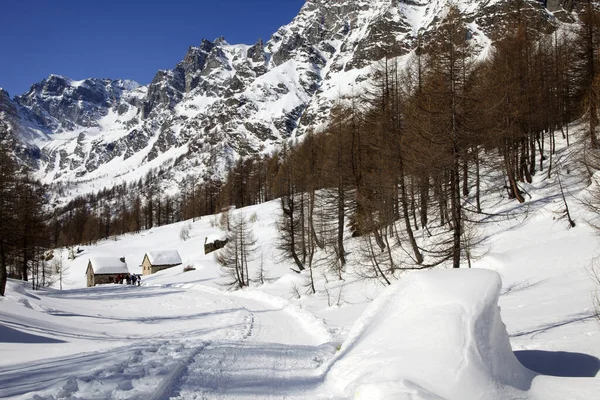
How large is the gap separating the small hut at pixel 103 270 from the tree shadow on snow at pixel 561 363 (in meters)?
66.0

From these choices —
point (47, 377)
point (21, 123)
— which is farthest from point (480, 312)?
point (21, 123)

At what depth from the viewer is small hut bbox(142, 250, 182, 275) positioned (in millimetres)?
63466

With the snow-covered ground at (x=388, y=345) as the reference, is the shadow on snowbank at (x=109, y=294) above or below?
below

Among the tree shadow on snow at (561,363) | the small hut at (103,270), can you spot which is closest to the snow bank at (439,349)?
the tree shadow on snow at (561,363)

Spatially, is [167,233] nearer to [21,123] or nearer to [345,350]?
[21,123]

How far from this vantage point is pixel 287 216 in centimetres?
3369

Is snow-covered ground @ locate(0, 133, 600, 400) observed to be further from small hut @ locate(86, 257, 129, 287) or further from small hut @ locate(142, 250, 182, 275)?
small hut @ locate(86, 257, 129, 287)

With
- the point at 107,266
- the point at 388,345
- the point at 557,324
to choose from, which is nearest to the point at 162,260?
the point at 107,266

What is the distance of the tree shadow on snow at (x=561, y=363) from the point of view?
5.83 m

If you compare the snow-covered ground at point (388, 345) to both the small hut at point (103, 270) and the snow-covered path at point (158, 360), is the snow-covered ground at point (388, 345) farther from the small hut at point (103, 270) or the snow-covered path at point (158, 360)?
the small hut at point (103, 270)

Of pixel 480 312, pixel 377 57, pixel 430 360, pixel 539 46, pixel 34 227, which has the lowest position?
pixel 430 360

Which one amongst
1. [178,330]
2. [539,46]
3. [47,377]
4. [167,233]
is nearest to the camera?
[47,377]

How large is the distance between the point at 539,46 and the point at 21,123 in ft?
89.6

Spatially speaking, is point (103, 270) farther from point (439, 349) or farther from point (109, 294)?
point (439, 349)
